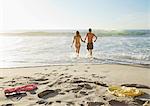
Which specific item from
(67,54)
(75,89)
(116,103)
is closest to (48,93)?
(75,89)

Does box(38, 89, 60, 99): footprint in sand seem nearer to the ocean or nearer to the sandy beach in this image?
the sandy beach

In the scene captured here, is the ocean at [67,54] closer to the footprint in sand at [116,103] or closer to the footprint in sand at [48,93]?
the footprint in sand at [48,93]

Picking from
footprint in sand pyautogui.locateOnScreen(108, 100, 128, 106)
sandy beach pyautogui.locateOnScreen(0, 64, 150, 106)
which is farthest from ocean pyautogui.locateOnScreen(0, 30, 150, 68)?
footprint in sand pyautogui.locateOnScreen(108, 100, 128, 106)

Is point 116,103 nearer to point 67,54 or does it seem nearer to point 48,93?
point 48,93

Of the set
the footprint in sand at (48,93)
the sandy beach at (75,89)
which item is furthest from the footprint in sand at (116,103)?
the footprint in sand at (48,93)

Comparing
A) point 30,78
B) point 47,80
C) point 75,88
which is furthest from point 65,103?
point 30,78

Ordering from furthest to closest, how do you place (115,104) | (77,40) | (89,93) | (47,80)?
(77,40) < (47,80) < (89,93) < (115,104)

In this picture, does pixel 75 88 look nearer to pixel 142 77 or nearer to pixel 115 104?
pixel 115 104

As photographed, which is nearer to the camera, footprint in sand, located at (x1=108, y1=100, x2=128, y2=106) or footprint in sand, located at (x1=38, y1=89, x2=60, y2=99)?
footprint in sand, located at (x1=108, y1=100, x2=128, y2=106)

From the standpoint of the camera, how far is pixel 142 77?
764 centimetres

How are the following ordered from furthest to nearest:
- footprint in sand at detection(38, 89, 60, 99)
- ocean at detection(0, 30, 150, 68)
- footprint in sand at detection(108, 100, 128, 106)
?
ocean at detection(0, 30, 150, 68)
footprint in sand at detection(38, 89, 60, 99)
footprint in sand at detection(108, 100, 128, 106)

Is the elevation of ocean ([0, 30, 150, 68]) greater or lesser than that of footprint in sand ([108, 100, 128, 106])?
lesser

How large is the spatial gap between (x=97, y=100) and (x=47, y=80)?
216 centimetres

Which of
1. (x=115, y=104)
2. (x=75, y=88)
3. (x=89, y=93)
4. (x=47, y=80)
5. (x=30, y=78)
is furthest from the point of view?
(x=30, y=78)
